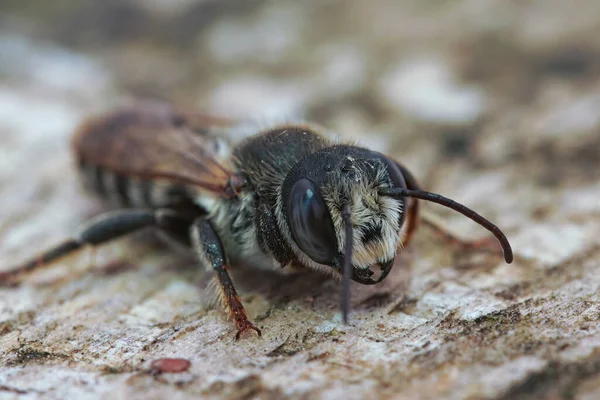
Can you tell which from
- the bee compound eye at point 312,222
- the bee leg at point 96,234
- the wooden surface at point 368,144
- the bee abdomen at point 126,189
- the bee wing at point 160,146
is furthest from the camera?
the bee abdomen at point 126,189

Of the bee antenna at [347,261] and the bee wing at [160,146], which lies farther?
the bee wing at [160,146]

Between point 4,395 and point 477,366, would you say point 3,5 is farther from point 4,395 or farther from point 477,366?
point 477,366

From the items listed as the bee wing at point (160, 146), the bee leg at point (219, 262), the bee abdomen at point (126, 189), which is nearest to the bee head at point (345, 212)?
the bee leg at point (219, 262)

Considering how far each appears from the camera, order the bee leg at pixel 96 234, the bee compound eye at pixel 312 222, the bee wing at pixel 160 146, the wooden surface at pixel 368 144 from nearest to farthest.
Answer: the wooden surface at pixel 368 144 < the bee compound eye at pixel 312 222 < the bee leg at pixel 96 234 < the bee wing at pixel 160 146

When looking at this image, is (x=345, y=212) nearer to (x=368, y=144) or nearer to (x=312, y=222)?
(x=312, y=222)

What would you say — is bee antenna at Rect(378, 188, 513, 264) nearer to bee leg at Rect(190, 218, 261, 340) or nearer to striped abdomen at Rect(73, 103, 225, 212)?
bee leg at Rect(190, 218, 261, 340)

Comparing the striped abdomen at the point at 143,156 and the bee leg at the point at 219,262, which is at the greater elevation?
the striped abdomen at the point at 143,156

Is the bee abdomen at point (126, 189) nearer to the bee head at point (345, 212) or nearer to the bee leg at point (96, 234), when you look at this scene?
the bee leg at point (96, 234)

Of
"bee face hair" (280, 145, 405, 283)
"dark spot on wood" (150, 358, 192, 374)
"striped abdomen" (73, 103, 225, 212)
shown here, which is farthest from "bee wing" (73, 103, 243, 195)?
"dark spot on wood" (150, 358, 192, 374)

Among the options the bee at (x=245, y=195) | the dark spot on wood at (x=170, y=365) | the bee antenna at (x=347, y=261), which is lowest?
the dark spot on wood at (x=170, y=365)
